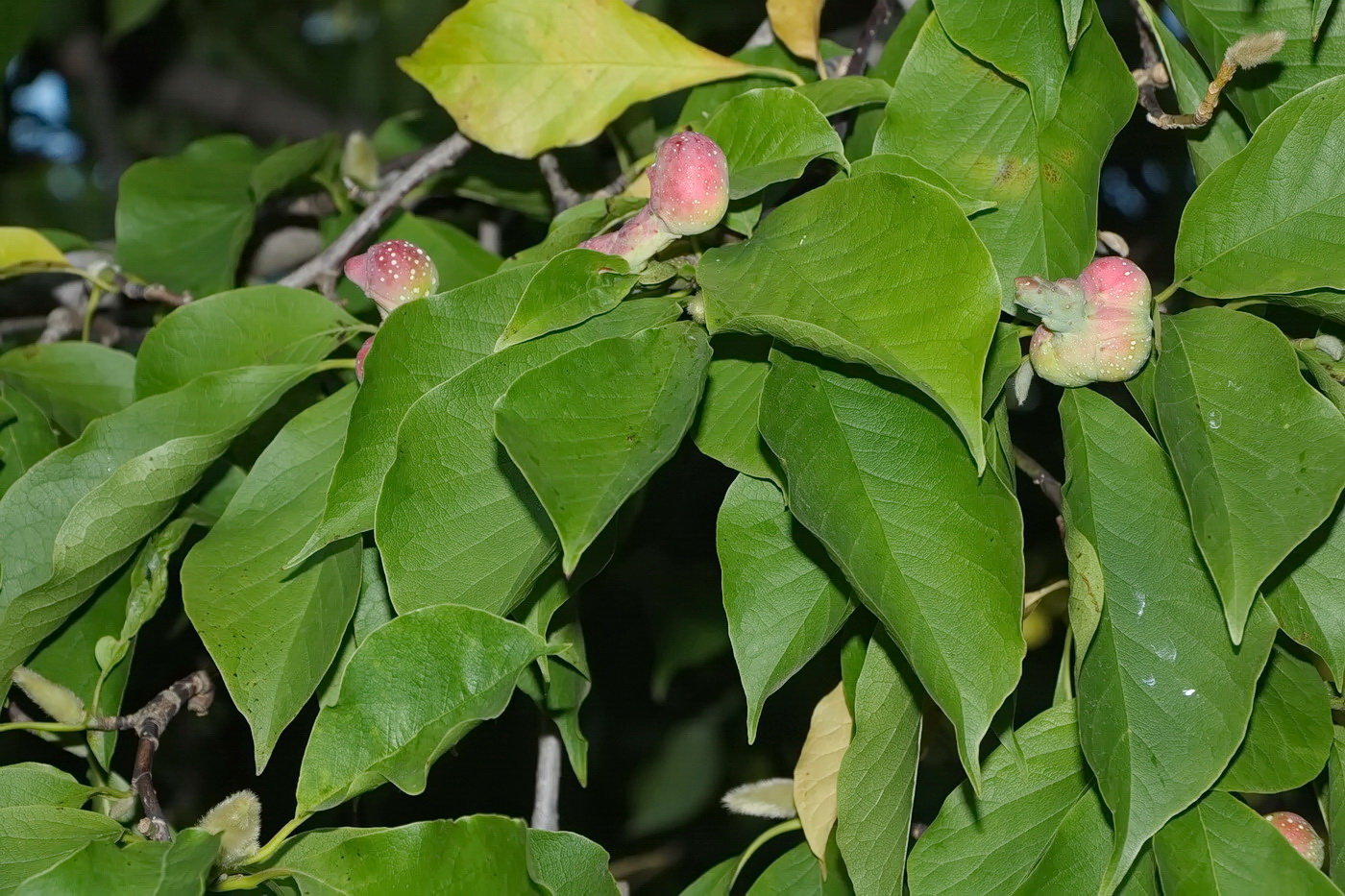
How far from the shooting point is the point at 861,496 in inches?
29.9

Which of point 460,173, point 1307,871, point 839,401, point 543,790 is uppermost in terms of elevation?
point 839,401

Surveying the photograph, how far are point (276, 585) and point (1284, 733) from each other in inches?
29.1

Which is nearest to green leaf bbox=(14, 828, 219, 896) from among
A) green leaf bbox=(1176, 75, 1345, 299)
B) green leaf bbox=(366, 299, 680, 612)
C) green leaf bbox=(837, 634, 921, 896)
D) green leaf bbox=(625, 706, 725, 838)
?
green leaf bbox=(366, 299, 680, 612)

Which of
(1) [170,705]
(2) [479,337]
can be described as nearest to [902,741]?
(2) [479,337]

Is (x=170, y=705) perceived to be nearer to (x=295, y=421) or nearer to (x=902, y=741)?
(x=295, y=421)

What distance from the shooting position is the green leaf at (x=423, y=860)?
811 mm

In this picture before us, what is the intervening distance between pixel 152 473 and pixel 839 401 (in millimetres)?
544

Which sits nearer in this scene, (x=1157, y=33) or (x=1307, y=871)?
(x=1307, y=871)

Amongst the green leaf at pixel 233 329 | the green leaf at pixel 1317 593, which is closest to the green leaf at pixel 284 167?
the green leaf at pixel 233 329

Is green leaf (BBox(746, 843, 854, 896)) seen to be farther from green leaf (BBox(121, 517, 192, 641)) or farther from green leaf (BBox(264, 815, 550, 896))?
green leaf (BBox(121, 517, 192, 641))

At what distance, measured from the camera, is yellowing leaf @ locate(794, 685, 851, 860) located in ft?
3.35

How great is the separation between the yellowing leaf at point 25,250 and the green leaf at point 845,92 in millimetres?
962

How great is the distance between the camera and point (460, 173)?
1586 mm

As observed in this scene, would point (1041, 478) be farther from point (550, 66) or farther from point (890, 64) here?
point (550, 66)
